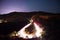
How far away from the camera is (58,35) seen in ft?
4.15

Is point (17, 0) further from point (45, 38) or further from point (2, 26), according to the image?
point (45, 38)

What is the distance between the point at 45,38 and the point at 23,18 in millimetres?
333

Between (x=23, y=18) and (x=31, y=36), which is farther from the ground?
(x=23, y=18)

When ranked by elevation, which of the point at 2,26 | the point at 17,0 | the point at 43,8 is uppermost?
the point at 17,0

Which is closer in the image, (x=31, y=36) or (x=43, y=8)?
(x=31, y=36)

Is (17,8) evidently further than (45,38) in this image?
Yes

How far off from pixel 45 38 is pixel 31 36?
153mm

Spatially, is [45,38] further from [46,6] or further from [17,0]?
[17,0]

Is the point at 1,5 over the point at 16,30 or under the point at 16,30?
over

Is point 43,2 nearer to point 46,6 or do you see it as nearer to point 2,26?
point 46,6

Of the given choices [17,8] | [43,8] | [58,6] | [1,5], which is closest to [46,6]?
[43,8]

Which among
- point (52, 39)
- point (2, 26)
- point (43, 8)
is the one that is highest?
point (43, 8)

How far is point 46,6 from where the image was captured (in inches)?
62.2

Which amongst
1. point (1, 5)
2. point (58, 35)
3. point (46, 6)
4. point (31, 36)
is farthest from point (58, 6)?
point (1, 5)
